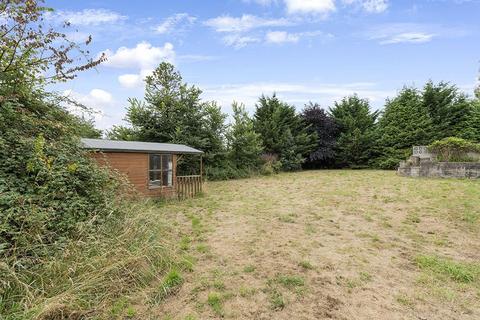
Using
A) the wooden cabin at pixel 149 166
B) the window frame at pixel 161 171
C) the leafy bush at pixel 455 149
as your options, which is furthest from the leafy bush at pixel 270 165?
the leafy bush at pixel 455 149

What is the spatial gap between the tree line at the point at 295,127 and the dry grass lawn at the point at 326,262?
7001mm

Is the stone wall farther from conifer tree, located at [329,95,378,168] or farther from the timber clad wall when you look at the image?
the timber clad wall

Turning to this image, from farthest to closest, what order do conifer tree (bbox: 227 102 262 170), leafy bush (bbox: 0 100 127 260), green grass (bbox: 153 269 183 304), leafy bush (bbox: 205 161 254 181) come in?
1. conifer tree (bbox: 227 102 262 170)
2. leafy bush (bbox: 205 161 254 181)
3. leafy bush (bbox: 0 100 127 260)
4. green grass (bbox: 153 269 183 304)

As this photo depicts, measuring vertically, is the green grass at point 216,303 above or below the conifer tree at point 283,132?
below

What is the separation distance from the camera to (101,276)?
9.71ft

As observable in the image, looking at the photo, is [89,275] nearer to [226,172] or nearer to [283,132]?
[226,172]

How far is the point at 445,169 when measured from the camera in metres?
11.4

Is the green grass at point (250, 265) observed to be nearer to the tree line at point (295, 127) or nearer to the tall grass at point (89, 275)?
the tall grass at point (89, 275)

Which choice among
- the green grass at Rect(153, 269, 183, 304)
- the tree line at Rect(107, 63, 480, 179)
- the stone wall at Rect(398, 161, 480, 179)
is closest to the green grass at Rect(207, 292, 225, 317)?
the green grass at Rect(153, 269, 183, 304)

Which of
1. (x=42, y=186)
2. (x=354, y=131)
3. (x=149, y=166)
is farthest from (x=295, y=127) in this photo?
(x=42, y=186)

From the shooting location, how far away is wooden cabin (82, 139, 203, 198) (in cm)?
755

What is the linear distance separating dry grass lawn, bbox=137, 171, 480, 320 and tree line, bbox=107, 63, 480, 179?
23.0 feet

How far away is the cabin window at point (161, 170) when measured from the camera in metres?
8.73

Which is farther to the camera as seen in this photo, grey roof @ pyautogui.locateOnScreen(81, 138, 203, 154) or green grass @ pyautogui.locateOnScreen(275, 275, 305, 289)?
grey roof @ pyautogui.locateOnScreen(81, 138, 203, 154)
